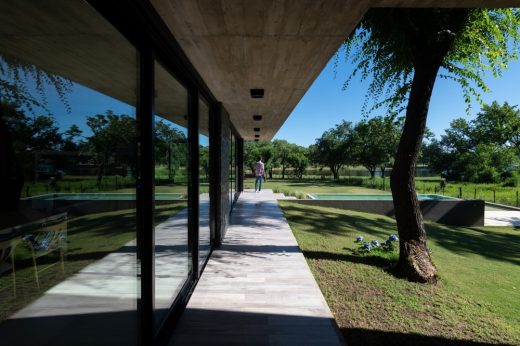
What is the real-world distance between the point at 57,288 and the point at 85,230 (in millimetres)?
237

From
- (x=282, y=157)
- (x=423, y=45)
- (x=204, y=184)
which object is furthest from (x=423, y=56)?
(x=282, y=157)

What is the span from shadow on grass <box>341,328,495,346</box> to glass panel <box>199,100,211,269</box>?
2078 millimetres

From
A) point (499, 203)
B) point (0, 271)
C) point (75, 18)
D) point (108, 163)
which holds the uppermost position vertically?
point (75, 18)

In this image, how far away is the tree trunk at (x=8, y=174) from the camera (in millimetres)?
903

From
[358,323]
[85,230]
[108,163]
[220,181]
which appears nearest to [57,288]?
[85,230]

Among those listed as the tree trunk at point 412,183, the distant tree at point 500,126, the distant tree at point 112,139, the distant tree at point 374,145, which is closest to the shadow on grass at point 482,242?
the tree trunk at point 412,183

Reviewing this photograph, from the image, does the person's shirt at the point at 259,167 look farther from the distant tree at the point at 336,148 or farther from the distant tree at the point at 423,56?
the distant tree at the point at 336,148

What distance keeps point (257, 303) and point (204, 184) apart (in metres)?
1.71

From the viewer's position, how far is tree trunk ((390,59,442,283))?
14.6 ft

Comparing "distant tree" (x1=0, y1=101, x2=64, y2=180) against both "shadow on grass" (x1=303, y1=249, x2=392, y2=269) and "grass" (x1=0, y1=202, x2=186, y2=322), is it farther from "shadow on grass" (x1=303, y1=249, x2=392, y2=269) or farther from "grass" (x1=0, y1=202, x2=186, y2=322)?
"shadow on grass" (x1=303, y1=249, x2=392, y2=269)

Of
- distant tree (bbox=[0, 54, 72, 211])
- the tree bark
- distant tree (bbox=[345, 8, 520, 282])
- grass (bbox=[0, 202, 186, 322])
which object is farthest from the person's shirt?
the tree bark

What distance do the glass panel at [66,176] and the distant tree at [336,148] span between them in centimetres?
2914

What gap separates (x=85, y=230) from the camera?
1336 millimetres

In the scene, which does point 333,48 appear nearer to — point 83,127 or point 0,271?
point 83,127
